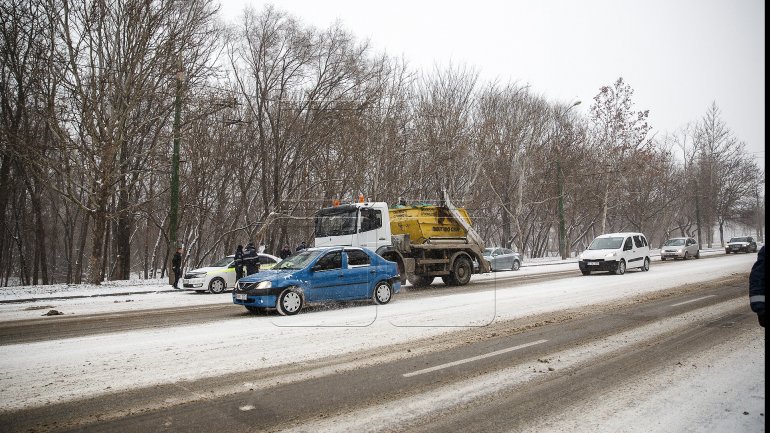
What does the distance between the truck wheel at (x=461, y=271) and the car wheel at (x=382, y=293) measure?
18.8ft

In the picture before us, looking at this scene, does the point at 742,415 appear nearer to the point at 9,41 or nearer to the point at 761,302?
the point at 761,302

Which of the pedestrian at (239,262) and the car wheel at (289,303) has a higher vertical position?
the pedestrian at (239,262)

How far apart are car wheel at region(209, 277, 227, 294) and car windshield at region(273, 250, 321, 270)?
741 cm

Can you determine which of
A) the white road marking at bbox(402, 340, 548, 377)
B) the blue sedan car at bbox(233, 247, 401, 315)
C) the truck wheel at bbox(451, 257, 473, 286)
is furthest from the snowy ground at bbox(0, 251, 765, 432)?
the truck wheel at bbox(451, 257, 473, 286)

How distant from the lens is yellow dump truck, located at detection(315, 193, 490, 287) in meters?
16.5

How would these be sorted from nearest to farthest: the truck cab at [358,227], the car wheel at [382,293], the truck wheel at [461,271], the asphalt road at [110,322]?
the asphalt road at [110,322] < the car wheel at [382,293] < the truck cab at [358,227] < the truck wheel at [461,271]

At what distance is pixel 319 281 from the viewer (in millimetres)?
11781

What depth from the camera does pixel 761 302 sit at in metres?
4.61

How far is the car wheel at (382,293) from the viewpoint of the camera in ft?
42.7

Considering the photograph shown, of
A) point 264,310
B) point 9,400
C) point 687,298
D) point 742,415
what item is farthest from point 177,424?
point 687,298

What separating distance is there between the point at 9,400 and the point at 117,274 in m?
27.6

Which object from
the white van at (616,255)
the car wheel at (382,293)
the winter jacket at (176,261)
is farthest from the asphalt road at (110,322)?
the white van at (616,255)

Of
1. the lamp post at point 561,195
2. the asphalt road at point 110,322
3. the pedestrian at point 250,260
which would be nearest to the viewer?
the asphalt road at point 110,322

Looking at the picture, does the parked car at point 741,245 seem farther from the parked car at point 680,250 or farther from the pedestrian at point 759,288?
the pedestrian at point 759,288
